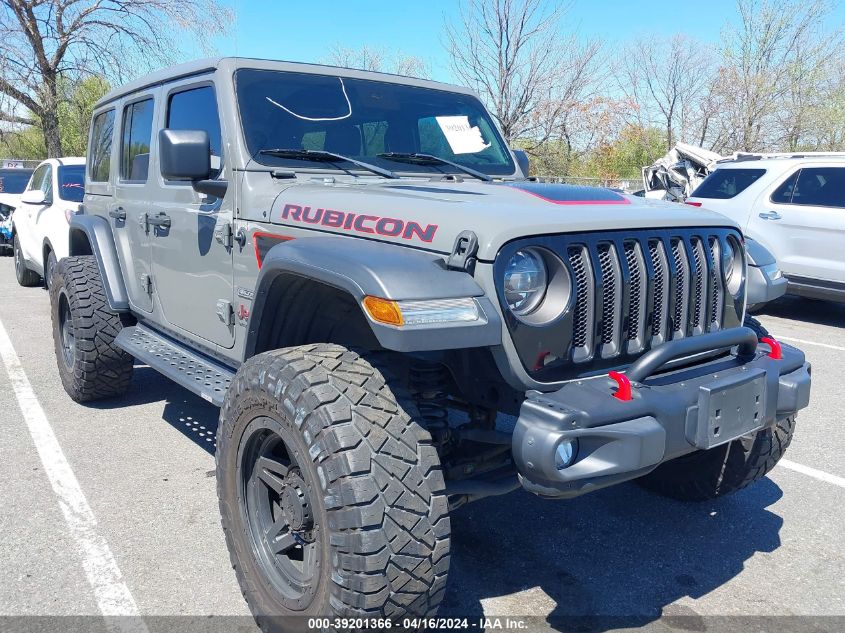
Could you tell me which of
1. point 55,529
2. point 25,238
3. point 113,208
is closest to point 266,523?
point 55,529

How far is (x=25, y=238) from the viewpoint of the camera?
946 cm

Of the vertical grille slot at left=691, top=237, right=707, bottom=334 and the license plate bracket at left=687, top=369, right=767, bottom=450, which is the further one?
the vertical grille slot at left=691, top=237, right=707, bottom=334

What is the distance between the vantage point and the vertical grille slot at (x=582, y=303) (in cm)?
242

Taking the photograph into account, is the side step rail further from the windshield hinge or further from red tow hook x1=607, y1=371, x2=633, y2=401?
red tow hook x1=607, y1=371, x2=633, y2=401

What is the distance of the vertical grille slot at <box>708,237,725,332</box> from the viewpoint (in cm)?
282

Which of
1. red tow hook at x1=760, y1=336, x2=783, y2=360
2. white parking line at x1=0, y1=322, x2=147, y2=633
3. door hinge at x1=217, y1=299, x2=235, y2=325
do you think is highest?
red tow hook at x1=760, y1=336, x2=783, y2=360

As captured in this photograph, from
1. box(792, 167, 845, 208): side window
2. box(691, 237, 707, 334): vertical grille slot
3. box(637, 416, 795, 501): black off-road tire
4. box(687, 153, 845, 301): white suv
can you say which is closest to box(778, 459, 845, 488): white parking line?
box(637, 416, 795, 501): black off-road tire

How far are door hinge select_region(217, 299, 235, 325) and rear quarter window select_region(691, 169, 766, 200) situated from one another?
747 centimetres

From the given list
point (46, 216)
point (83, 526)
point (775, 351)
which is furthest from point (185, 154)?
point (46, 216)

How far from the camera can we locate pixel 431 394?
269cm

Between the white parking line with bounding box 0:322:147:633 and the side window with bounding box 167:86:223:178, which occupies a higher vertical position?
the side window with bounding box 167:86:223:178

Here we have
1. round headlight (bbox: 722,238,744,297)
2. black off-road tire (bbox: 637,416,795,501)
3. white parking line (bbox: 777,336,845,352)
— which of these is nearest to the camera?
round headlight (bbox: 722,238,744,297)

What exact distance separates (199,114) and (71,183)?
5.65 metres

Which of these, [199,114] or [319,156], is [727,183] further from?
[199,114]
